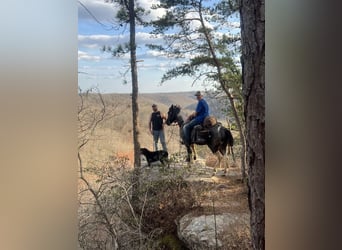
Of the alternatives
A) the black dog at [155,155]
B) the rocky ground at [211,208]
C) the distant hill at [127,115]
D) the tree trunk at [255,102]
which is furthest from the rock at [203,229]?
the distant hill at [127,115]

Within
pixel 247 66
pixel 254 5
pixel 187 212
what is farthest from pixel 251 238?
pixel 254 5

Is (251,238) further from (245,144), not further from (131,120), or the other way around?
(131,120)

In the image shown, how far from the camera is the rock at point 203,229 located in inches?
60.6

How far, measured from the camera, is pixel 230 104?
152 cm

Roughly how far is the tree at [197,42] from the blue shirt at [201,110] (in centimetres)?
10

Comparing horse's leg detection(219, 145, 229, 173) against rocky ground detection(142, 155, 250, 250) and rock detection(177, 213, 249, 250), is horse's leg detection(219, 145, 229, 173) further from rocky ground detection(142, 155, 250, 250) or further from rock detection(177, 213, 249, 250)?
rock detection(177, 213, 249, 250)

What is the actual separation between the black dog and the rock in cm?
28

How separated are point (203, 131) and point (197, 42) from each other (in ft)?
1.25

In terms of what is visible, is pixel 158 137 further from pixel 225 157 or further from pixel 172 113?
pixel 225 157

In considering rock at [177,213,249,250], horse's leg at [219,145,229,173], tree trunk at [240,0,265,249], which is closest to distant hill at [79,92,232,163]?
horse's leg at [219,145,229,173]

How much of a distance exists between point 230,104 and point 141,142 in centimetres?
41

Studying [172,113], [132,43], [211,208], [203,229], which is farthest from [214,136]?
[132,43]

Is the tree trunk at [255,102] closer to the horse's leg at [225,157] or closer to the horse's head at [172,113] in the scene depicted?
the horse's leg at [225,157]
